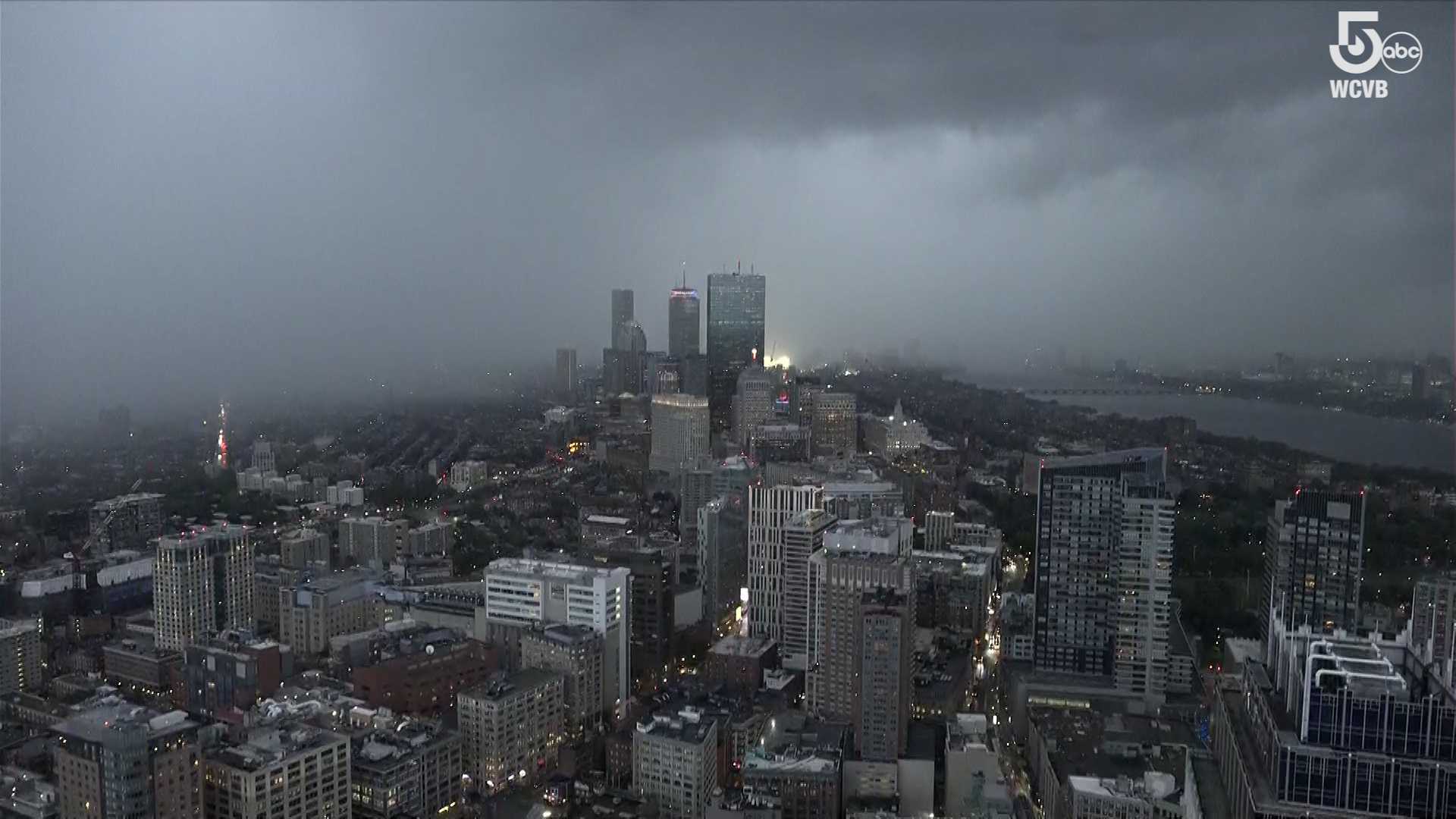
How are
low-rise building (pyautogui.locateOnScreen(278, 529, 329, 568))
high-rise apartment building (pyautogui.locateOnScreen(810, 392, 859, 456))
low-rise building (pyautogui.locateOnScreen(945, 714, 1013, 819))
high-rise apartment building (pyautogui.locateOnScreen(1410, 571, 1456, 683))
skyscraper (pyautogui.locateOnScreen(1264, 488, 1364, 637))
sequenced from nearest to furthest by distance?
high-rise apartment building (pyautogui.locateOnScreen(1410, 571, 1456, 683)) → low-rise building (pyautogui.locateOnScreen(945, 714, 1013, 819)) → skyscraper (pyautogui.locateOnScreen(1264, 488, 1364, 637)) → low-rise building (pyautogui.locateOnScreen(278, 529, 329, 568)) → high-rise apartment building (pyautogui.locateOnScreen(810, 392, 859, 456))

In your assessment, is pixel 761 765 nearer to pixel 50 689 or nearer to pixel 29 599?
pixel 50 689

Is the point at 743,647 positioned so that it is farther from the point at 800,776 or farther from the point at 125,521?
the point at 125,521

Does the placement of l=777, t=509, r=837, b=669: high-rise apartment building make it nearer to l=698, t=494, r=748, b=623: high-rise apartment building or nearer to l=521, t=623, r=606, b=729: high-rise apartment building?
l=698, t=494, r=748, b=623: high-rise apartment building

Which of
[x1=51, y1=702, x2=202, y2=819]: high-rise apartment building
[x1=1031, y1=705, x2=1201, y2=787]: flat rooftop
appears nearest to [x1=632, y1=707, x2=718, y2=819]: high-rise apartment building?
[x1=1031, y1=705, x2=1201, y2=787]: flat rooftop

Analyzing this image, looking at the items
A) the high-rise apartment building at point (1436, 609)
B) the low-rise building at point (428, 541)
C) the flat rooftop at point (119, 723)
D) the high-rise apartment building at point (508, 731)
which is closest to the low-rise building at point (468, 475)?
the low-rise building at point (428, 541)

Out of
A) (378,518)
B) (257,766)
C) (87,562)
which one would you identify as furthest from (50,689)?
(378,518)

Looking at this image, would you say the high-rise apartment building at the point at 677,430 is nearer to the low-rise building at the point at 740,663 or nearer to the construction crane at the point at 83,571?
the low-rise building at the point at 740,663
